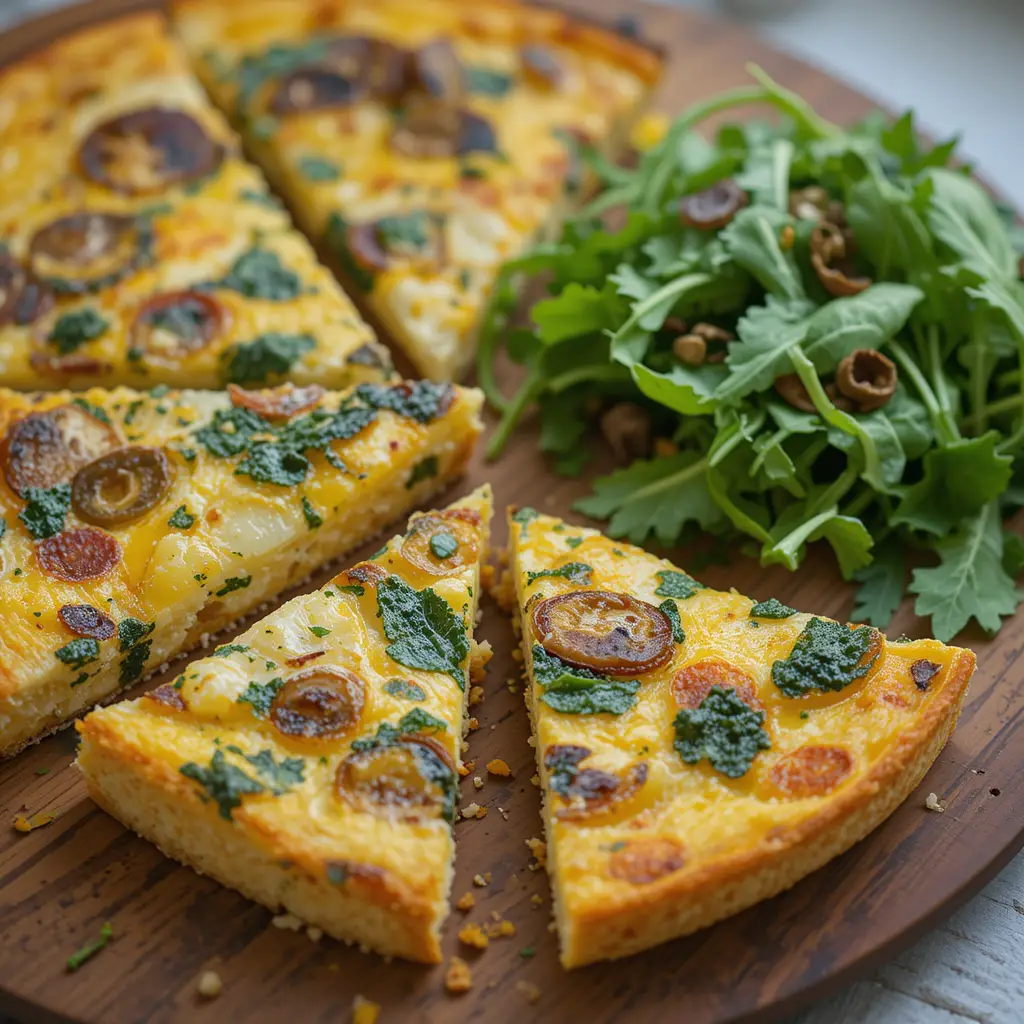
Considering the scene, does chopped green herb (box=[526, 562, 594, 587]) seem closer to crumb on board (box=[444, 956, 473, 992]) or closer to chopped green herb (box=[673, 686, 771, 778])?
chopped green herb (box=[673, 686, 771, 778])

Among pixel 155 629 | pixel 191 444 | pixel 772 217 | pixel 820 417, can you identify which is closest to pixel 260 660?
pixel 155 629

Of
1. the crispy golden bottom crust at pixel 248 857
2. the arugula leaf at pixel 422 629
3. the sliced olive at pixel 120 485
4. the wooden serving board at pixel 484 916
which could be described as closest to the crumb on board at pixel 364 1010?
the wooden serving board at pixel 484 916

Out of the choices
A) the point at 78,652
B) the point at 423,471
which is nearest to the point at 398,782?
the point at 78,652

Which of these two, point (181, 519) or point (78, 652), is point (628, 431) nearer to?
point (181, 519)

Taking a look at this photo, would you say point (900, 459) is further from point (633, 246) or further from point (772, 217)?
point (633, 246)

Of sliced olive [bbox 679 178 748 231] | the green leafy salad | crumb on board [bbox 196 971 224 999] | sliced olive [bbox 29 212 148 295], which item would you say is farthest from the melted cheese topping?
sliced olive [bbox 29 212 148 295]

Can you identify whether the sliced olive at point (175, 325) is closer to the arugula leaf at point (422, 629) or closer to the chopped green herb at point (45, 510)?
the chopped green herb at point (45, 510)
